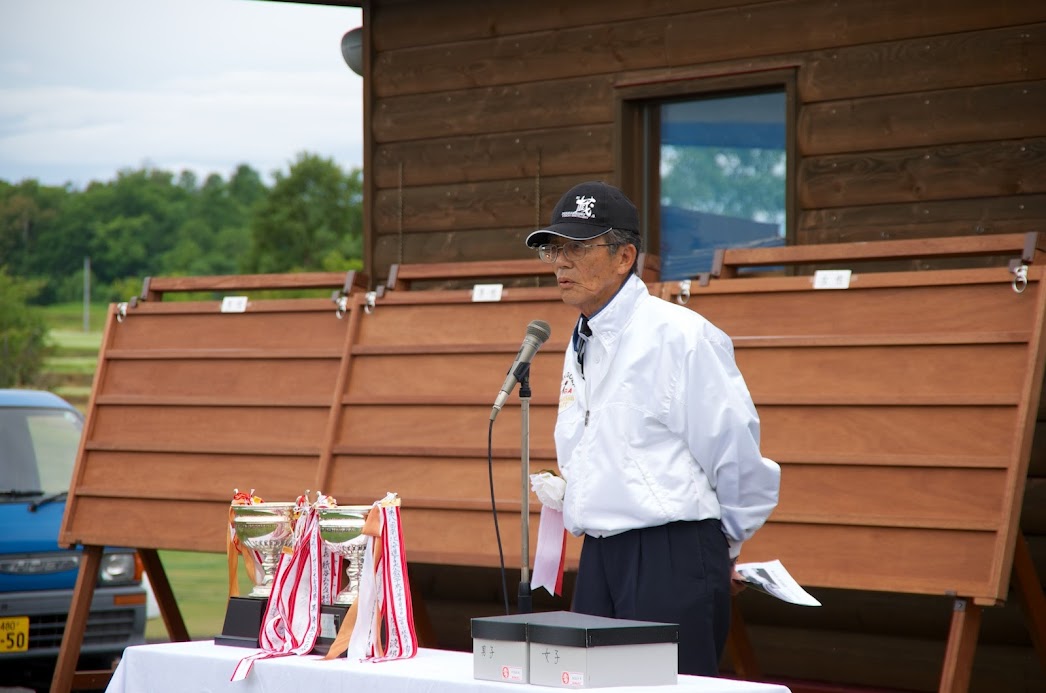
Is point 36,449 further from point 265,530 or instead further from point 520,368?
point 520,368

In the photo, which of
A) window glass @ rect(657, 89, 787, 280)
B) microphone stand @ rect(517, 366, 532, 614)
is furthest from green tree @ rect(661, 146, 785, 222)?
microphone stand @ rect(517, 366, 532, 614)

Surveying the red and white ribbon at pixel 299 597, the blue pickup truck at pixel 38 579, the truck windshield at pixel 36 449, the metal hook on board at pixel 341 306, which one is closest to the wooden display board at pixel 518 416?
the metal hook on board at pixel 341 306

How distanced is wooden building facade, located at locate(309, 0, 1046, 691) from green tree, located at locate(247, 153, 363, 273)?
32.3m

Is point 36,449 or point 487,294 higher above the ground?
point 487,294

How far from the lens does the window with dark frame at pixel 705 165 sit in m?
6.39

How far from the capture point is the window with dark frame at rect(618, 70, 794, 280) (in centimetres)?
639

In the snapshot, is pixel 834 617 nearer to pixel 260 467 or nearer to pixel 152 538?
pixel 260 467

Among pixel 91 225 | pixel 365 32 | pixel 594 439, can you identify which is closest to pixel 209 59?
pixel 91 225

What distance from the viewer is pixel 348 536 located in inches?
118

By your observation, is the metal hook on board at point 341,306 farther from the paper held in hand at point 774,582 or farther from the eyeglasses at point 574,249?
the paper held in hand at point 774,582

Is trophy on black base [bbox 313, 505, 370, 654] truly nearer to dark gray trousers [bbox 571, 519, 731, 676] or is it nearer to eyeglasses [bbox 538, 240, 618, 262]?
dark gray trousers [bbox 571, 519, 731, 676]

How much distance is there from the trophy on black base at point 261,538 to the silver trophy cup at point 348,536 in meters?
0.22

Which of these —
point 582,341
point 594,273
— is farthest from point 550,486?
point 594,273

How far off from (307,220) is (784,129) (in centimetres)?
3770
